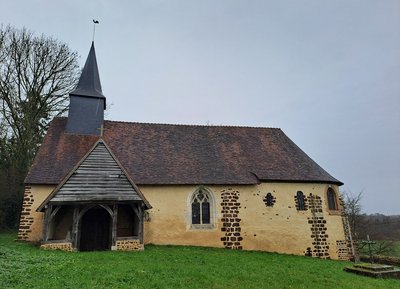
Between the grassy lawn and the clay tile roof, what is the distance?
15.2ft

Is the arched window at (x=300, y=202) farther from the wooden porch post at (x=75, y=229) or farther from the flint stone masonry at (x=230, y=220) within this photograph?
the wooden porch post at (x=75, y=229)

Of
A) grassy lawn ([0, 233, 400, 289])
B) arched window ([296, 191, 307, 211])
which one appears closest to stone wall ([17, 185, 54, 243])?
grassy lawn ([0, 233, 400, 289])

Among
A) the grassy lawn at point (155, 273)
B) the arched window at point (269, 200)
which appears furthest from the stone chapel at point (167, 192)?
the grassy lawn at point (155, 273)

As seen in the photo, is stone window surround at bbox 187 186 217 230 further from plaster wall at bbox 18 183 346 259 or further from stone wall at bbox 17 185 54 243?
stone wall at bbox 17 185 54 243

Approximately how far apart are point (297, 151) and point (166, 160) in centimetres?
811

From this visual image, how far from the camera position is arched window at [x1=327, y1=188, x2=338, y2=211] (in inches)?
584

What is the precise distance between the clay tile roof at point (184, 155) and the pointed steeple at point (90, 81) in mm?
1896

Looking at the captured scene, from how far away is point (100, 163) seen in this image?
11.5 meters

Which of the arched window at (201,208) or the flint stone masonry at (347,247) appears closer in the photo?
the arched window at (201,208)

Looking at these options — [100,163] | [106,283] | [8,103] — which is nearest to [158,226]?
[100,163]

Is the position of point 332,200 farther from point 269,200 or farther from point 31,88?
point 31,88

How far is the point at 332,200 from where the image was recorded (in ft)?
49.3

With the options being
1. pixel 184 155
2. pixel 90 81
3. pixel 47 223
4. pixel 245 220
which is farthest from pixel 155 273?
pixel 90 81

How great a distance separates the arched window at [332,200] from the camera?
48.7ft
